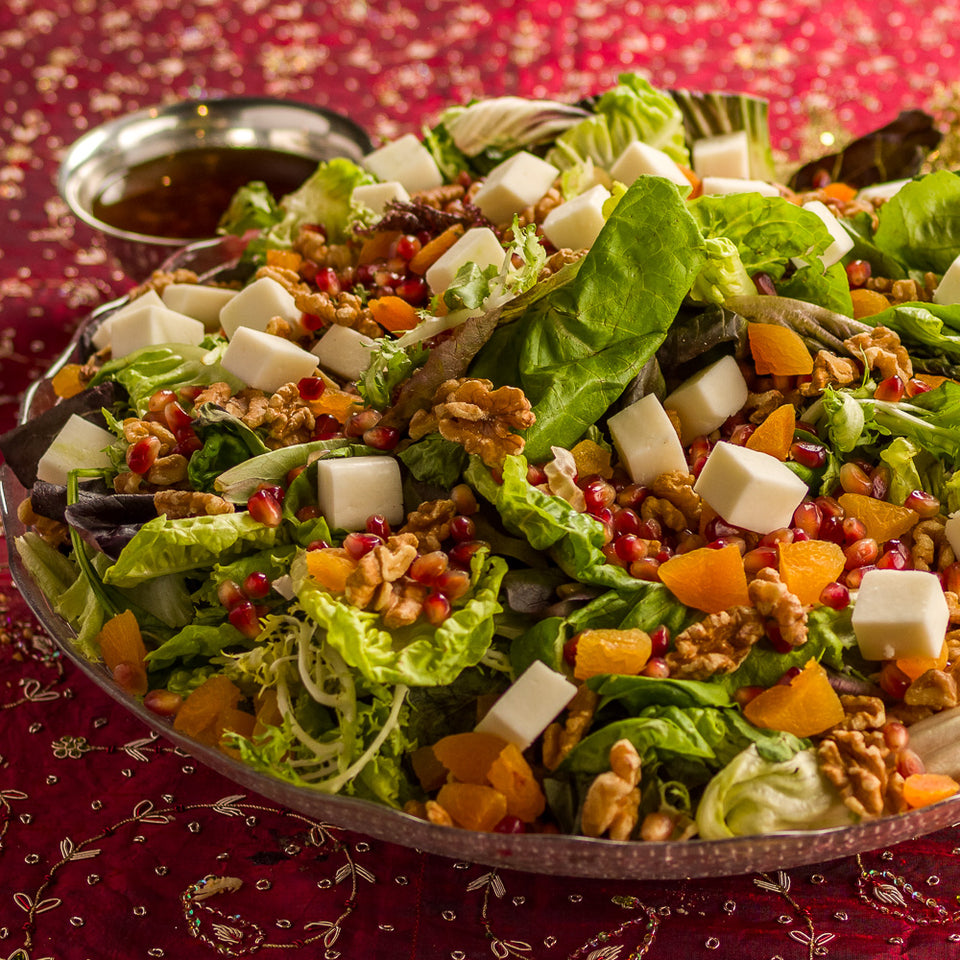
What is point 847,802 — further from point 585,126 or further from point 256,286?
point 585,126

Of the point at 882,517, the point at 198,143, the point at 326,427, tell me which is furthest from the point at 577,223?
the point at 198,143

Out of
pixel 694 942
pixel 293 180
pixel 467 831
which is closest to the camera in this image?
pixel 467 831

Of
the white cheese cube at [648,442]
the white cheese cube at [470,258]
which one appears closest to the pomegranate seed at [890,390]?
the white cheese cube at [648,442]

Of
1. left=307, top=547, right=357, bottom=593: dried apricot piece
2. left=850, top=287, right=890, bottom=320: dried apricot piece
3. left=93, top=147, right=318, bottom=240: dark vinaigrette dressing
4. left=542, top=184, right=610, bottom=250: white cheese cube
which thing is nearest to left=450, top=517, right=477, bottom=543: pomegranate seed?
left=307, top=547, right=357, bottom=593: dried apricot piece

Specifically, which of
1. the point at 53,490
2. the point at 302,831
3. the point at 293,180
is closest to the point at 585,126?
the point at 293,180

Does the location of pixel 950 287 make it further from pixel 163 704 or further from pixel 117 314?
pixel 117 314

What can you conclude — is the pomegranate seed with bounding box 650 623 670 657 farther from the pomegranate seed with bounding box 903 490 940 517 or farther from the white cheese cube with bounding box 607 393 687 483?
the pomegranate seed with bounding box 903 490 940 517

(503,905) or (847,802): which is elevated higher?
(847,802)
